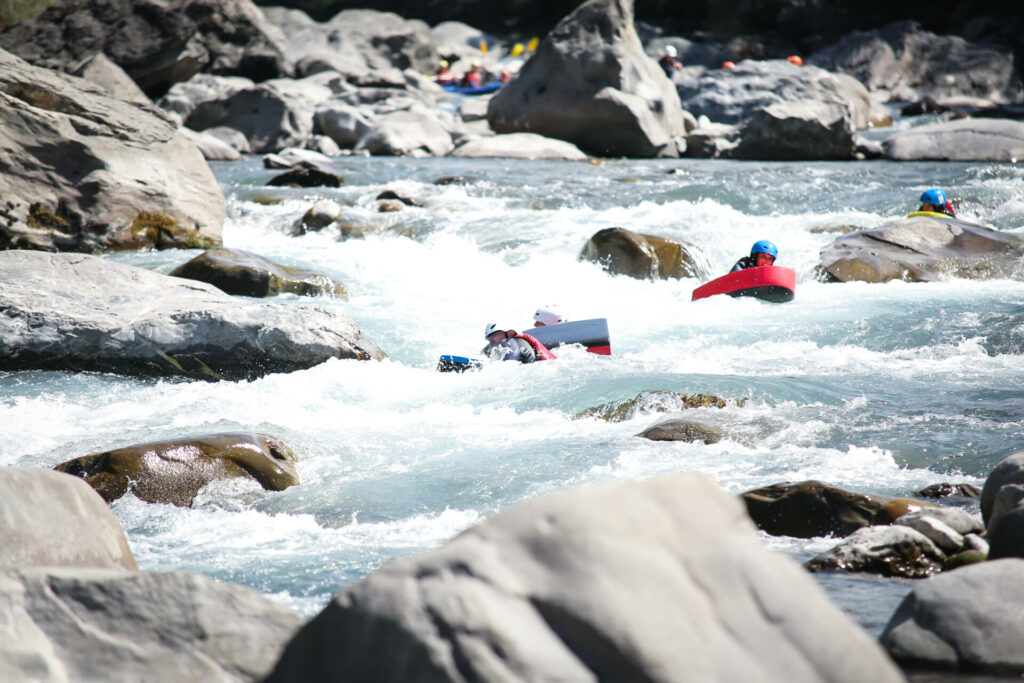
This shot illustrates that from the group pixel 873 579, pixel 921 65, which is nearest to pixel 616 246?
pixel 873 579

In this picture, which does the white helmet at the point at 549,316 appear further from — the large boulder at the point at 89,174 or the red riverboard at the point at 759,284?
the large boulder at the point at 89,174

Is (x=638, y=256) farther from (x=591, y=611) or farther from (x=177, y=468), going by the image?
(x=591, y=611)

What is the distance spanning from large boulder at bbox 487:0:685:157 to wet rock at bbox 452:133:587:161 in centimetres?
67

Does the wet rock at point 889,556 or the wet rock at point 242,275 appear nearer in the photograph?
the wet rock at point 889,556

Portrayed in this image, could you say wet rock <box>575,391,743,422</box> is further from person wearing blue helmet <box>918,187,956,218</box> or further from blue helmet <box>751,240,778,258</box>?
person wearing blue helmet <box>918,187,956,218</box>

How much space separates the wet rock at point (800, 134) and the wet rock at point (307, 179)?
8500 mm

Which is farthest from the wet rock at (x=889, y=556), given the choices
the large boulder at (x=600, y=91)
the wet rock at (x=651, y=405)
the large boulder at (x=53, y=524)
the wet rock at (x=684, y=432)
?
the large boulder at (x=600, y=91)

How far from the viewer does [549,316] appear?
888 centimetres

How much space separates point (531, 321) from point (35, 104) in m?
5.78

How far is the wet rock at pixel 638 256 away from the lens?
11008 mm

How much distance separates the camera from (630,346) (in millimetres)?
8828

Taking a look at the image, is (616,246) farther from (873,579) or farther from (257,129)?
(257,129)

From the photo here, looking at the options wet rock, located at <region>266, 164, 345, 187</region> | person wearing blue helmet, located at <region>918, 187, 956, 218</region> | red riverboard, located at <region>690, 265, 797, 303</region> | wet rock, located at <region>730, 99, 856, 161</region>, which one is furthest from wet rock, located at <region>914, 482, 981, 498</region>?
wet rock, located at <region>730, 99, 856, 161</region>

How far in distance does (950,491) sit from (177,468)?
398cm
